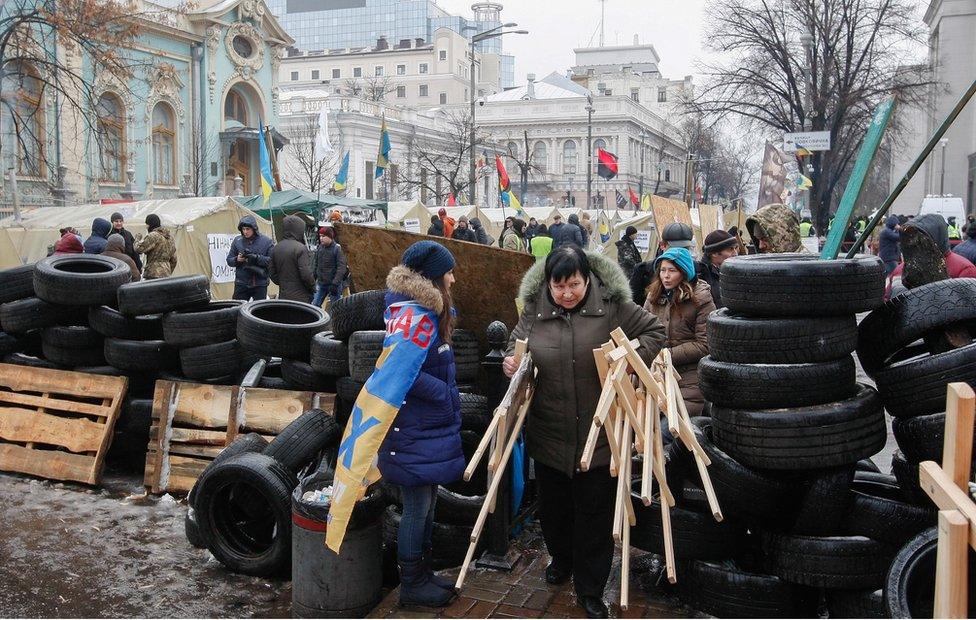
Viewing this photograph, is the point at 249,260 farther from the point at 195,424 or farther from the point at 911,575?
the point at 911,575

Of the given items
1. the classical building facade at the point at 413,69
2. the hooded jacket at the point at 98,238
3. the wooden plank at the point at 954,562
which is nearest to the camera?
the wooden plank at the point at 954,562

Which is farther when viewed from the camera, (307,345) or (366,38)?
(366,38)

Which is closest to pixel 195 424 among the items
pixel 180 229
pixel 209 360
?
pixel 209 360

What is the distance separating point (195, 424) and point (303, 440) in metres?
1.88

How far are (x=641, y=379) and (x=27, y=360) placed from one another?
21.6 feet

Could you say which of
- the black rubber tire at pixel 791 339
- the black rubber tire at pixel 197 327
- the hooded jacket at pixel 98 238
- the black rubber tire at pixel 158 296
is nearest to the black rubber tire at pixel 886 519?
the black rubber tire at pixel 791 339

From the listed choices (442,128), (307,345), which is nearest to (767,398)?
(307,345)

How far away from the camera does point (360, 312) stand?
611cm

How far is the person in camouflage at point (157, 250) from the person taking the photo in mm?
14172

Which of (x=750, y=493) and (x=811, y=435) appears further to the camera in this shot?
(x=750, y=493)

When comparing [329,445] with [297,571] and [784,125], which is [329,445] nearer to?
[297,571]

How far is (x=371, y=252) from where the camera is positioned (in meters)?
6.81

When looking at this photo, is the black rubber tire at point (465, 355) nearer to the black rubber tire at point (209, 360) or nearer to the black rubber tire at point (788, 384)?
the black rubber tire at point (788, 384)

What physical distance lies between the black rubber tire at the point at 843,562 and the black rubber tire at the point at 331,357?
3.51 metres
